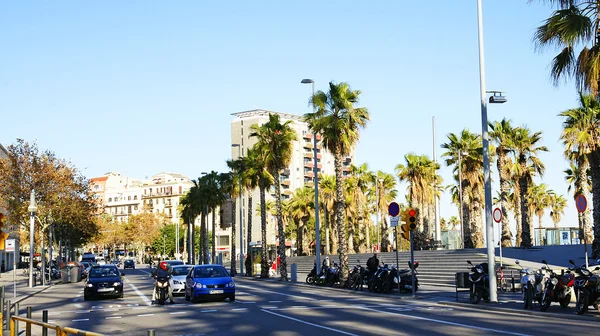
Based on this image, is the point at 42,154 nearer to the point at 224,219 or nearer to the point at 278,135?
the point at 278,135

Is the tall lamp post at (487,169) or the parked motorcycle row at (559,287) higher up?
the tall lamp post at (487,169)

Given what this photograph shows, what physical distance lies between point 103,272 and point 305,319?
636 inches

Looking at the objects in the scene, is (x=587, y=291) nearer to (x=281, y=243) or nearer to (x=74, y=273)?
(x=281, y=243)

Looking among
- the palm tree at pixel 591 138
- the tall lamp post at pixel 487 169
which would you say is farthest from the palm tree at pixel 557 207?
the tall lamp post at pixel 487 169

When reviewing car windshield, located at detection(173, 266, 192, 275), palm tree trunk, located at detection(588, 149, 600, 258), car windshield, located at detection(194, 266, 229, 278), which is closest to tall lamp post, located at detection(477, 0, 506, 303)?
car windshield, located at detection(194, 266, 229, 278)

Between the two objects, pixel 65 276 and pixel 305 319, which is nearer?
pixel 305 319

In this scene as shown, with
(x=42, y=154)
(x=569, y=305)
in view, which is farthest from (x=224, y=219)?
(x=569, y=305)

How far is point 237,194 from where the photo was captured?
229ft

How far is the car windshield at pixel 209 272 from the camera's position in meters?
26.6

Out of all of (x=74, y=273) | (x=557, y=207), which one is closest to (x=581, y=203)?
(x=74, y=273)

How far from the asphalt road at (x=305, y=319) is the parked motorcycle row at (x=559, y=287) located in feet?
3.26

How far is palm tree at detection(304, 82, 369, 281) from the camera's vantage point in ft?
118

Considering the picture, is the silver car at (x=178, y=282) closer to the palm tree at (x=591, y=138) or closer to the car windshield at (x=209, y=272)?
the car windshield at (x=209, y=272)

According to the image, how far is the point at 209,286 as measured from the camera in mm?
25766
